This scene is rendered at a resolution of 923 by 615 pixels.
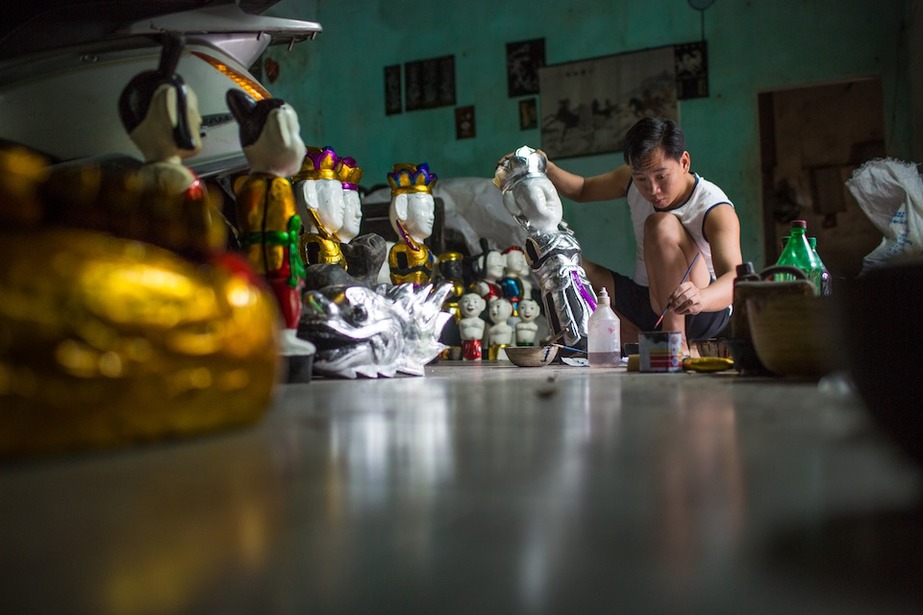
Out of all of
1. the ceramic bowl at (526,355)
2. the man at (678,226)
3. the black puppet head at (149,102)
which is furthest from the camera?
the man at (678,226)

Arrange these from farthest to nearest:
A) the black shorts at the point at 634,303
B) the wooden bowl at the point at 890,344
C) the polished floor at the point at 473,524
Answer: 1. the black shorts at the point at 634,303
2. the wooden bowl at the point at 890,344
3. the polished floor at the point at 473,524

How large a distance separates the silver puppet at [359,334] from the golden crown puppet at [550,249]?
86cm

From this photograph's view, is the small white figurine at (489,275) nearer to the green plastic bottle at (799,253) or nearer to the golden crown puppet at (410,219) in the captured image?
the golden crown puppet at (410,219)

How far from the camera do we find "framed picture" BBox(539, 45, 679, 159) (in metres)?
4.86

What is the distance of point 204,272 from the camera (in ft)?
2.33

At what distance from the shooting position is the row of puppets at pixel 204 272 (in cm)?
57

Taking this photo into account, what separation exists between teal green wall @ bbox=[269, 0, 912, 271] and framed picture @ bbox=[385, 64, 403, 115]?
5 cm

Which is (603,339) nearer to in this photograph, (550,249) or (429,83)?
(550,249)

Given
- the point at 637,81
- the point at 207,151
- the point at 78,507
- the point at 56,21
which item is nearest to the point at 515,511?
the point at 78,507

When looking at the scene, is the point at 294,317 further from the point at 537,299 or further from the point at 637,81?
the point at 637,81

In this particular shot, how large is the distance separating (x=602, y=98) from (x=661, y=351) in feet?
11.7

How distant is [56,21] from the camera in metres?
1.59

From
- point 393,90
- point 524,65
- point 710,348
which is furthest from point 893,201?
point 393,90

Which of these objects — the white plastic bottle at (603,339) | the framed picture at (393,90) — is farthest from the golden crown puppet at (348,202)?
the framed picture at (393,90)
